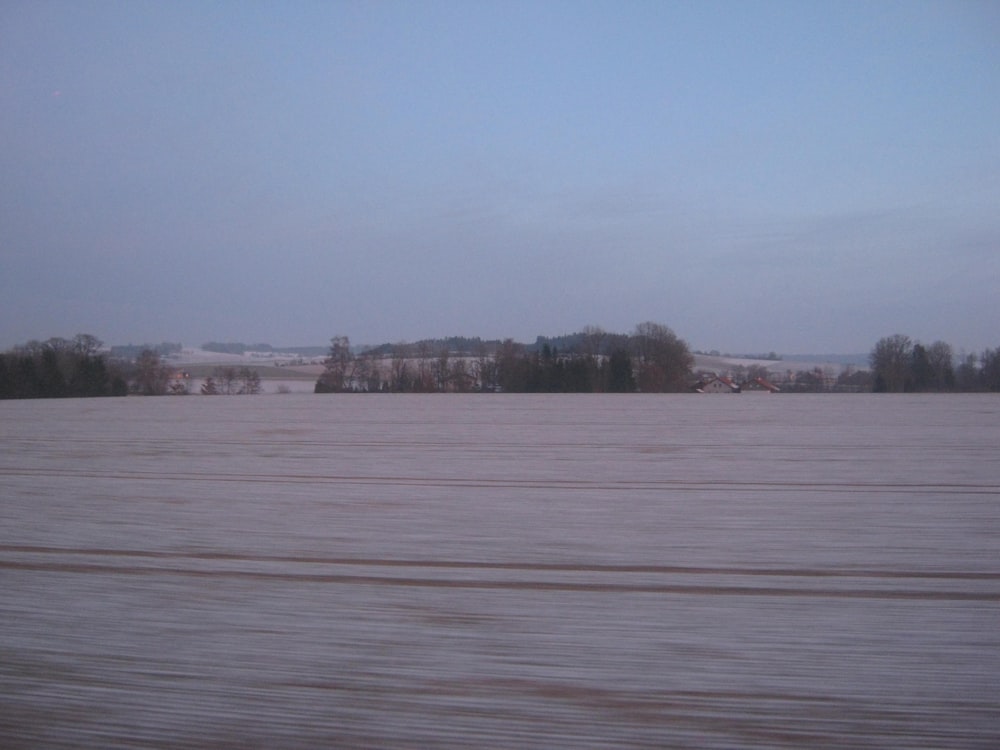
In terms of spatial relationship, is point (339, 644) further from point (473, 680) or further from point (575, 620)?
point (575, 620)

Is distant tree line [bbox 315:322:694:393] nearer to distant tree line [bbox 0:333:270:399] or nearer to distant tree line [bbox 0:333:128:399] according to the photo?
distant tree line [bbox 0:333:270:399]

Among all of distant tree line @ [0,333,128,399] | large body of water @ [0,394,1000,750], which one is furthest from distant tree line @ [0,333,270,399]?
large body of water @ [0,394,1000,750]

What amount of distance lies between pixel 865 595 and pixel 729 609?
0.87 metres

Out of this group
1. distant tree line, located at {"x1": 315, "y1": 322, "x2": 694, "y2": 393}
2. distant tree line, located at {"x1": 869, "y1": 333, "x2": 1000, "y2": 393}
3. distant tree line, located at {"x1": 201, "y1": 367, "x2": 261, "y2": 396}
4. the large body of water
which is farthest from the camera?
distant tree line, located at {"x1": 201, "y1": 367, "x2": 261, "y2": 396}

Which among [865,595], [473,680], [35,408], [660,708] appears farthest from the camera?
[35,408]

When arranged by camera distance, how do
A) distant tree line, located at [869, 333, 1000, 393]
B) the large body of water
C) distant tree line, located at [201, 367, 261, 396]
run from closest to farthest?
the large body of water < distant tree line, located at [869, 333, 1000, 393] < distant tree line, located at [201, 367, 261, 396]

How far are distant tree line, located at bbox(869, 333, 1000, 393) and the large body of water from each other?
602 inches

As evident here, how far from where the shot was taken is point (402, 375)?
29750 millimetres

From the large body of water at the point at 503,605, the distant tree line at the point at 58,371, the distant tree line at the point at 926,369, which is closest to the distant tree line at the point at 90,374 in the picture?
the distant tree line at the point at 58,371

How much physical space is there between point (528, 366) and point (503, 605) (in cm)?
2436

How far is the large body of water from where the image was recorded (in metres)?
2.97

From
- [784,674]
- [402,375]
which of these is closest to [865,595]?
[784,674]

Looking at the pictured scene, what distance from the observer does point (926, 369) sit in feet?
75.9

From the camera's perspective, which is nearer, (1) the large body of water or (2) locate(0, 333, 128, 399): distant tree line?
(1) the large body of water
